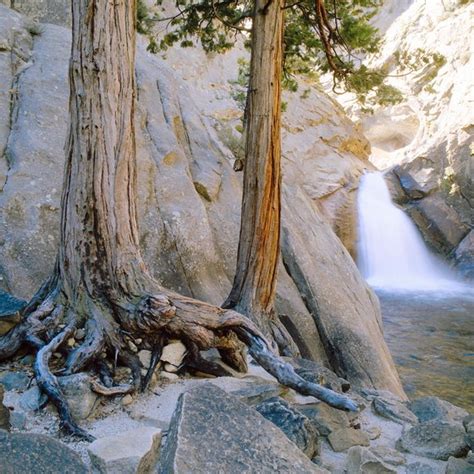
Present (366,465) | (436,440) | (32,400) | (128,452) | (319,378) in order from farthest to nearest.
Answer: (319,378)
(436,440)
(32,400)
(366,465)
(128,452)

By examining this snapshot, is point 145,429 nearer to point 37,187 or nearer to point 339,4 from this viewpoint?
point 37,187

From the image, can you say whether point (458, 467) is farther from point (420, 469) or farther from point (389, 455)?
point (389, 455)

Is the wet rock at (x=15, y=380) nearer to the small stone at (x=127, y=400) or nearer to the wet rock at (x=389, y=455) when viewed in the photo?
the small stone at (x=127, y=400)

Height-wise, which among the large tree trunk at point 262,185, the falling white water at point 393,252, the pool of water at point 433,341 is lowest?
the pool of water at point 433,341

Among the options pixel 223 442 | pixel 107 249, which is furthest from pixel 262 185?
pixel 223 442

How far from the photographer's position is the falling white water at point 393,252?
18.9 meters

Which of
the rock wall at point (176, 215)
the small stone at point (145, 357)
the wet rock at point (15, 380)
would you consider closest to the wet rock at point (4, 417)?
the wet rock at point (15, 380)

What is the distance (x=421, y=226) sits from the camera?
69.0 ft

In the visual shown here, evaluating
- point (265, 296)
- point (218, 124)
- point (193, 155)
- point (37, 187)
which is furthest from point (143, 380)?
point (218, 124)

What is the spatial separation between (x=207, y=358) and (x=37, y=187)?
3.60m

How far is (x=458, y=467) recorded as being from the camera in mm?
3158

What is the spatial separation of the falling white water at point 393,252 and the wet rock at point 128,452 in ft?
53.0

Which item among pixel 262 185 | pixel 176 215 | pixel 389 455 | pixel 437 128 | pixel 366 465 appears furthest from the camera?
pixel 437 128

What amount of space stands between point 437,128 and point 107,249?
29.8 meters
